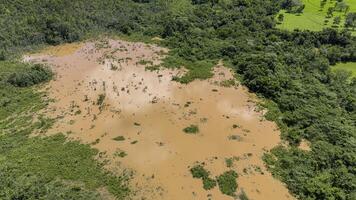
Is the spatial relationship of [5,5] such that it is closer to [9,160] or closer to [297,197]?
[9,160]

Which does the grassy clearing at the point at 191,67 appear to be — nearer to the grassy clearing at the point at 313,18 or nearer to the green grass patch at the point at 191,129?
the green grass patch at the point at 191,129

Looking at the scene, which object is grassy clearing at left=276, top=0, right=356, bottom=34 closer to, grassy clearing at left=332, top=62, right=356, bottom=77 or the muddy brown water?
grassy clearing at left=332, top=62, right=356, bottom=77

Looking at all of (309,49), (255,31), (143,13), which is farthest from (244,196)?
(143,13)

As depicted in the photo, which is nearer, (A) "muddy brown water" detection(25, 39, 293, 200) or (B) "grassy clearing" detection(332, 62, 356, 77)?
(A) "muddy brown water" detection(25, 39, 293, 200)

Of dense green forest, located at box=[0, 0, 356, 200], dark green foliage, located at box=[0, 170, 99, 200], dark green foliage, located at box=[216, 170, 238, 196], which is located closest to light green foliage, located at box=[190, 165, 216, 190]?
dark green foliage, located at box=[216, 170, 238, 196]

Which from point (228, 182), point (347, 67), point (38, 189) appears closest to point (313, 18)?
point (347, 67)
